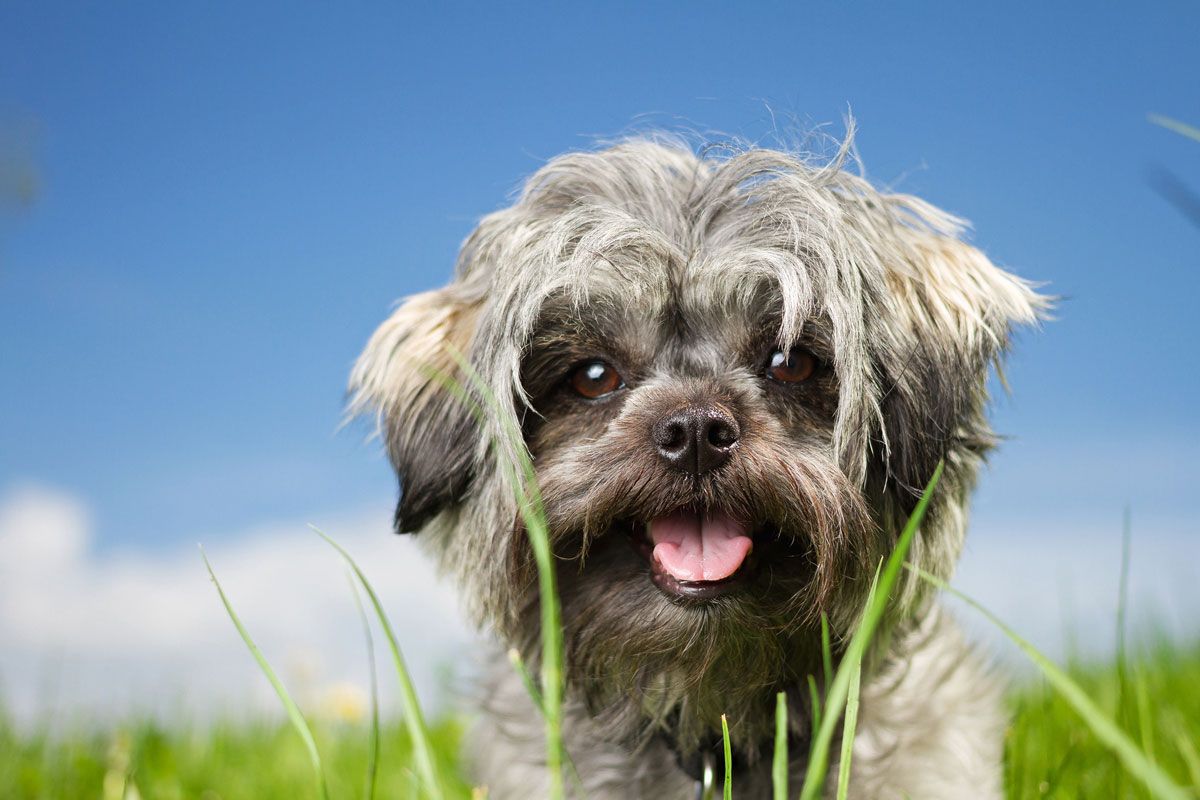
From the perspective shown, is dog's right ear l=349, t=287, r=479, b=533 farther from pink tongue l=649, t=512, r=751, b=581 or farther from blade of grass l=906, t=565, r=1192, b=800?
blade of grass l=906, t=565, r=1192, b=800

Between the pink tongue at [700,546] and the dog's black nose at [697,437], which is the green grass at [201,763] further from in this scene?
the dog's black nose at [697,437]

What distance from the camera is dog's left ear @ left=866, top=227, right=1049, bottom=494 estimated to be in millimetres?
2676

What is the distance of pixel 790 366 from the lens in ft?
8.60

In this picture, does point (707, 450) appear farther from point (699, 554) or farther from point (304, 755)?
point (304, 755)

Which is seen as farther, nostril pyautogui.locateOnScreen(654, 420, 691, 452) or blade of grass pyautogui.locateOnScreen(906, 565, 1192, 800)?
nostril pyautogui.locateOnScreen(654, 420, 691, 452)

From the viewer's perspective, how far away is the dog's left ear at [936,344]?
2.68m

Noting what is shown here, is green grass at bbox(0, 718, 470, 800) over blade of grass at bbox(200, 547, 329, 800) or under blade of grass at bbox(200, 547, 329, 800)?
under

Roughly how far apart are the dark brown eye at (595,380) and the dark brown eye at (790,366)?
0.38 meters

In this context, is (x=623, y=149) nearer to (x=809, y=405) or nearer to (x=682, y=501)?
(x=809, y=405)

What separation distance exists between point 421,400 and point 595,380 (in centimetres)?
70

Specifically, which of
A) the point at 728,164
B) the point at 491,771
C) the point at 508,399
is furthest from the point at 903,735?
the point at 728,164

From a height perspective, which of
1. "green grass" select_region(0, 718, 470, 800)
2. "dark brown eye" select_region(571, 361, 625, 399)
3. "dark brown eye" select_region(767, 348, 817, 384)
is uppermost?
"dark brown eye" select_region(767, 348, 817, 384)

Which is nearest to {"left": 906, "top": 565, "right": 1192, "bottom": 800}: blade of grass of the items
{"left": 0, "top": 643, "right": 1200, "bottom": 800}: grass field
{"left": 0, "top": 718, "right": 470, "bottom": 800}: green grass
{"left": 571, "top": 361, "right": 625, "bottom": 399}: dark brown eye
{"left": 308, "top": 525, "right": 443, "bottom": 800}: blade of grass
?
{"left": 308, "top": 525, "right": 443, "bottom": 800}: blade of grass

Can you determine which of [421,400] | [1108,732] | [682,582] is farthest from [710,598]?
[1108,732]
